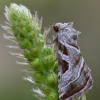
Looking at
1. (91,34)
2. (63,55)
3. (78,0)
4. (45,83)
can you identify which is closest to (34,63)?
(45,83)

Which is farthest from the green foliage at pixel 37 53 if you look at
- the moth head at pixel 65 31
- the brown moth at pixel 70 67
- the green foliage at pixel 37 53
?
the moth head at pixel 65 31

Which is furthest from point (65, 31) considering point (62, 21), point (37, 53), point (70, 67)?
point (62, 21)

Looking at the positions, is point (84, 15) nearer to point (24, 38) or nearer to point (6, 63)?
point (6, 63)

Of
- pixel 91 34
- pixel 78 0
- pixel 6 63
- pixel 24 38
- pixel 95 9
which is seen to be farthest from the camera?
pixel 78 0

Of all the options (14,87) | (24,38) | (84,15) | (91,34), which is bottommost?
(24,38)

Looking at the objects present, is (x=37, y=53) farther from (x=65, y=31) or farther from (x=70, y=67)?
(x=65, y=31)

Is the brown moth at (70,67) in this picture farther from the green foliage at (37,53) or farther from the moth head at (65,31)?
the green foliage at (37,53)
